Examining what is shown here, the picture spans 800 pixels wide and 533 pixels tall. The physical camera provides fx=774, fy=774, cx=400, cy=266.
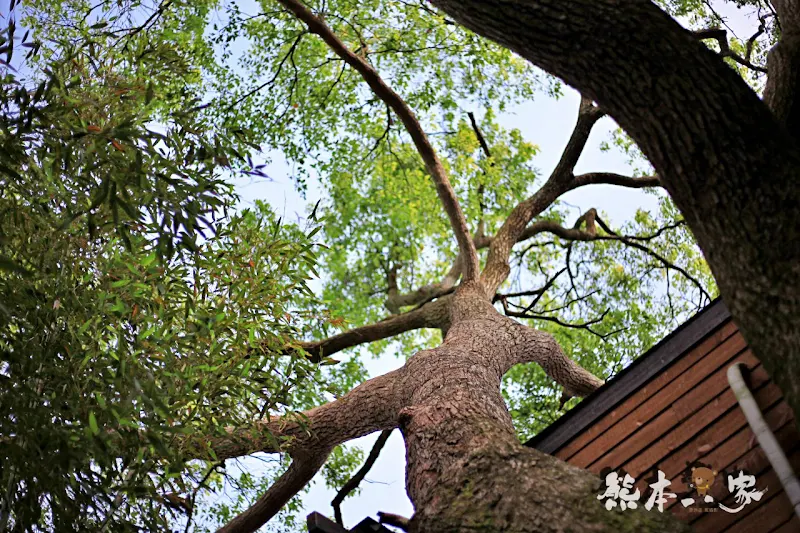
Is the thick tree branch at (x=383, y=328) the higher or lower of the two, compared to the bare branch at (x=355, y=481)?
higher

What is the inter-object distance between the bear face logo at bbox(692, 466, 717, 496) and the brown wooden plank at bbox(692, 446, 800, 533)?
13 cm

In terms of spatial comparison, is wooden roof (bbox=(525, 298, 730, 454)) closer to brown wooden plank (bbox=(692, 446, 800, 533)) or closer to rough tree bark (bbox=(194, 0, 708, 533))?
rough tree bark (bbox=(194, 0, 708, 533))

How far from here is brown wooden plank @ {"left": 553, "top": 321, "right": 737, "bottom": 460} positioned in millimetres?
4145

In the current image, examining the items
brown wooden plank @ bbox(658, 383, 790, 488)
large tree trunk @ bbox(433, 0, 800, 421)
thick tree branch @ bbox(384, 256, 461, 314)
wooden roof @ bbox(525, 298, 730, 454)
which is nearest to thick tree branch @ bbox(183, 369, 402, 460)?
wooden roof @ bbox(525, 298, 730, 454)

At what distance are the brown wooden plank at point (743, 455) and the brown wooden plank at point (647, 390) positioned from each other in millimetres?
483

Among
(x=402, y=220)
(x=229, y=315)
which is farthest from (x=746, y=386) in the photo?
(x=402, y=220)

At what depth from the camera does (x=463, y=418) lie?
4.12m

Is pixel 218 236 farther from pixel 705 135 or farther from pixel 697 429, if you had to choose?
pixel 705 135

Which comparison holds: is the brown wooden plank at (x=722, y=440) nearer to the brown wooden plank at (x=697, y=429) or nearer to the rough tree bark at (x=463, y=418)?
the brown wooden plank at (x=697, y=429)

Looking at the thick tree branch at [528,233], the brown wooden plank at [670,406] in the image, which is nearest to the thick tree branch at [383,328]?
the thick tree branch at [528,233]

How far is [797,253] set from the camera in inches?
93.9

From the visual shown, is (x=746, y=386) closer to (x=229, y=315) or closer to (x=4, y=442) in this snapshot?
(x=229, y=315)

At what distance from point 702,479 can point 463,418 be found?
3.96 feet

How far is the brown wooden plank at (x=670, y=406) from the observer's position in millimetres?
4035
